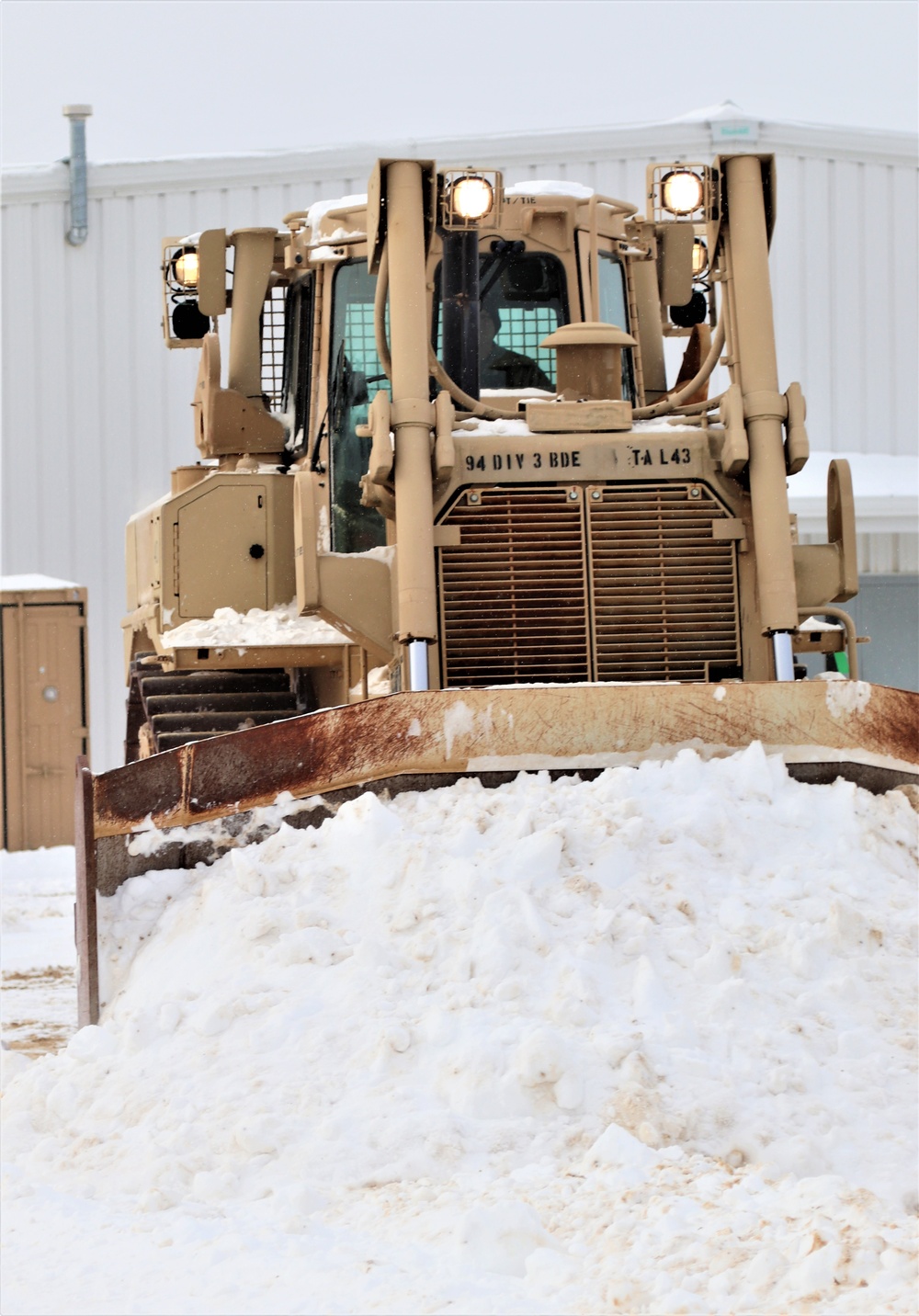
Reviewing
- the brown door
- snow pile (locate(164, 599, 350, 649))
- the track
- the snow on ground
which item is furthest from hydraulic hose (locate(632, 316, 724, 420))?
the brown door

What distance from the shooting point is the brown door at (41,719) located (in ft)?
49.8

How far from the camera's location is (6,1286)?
11.7ft

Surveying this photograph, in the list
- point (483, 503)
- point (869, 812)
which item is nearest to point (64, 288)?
point (483, 503)

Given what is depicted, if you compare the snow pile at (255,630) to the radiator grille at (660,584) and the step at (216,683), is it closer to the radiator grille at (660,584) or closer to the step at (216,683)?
the step at (216,683)

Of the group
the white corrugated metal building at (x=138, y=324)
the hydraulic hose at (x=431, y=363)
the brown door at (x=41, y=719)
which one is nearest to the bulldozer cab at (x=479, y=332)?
the hydraulic hose at (x=431, y=363)

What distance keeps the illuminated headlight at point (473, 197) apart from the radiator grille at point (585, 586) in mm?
1117

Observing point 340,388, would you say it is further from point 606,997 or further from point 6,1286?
point 6,1286

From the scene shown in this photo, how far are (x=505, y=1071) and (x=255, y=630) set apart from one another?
3.27 meters

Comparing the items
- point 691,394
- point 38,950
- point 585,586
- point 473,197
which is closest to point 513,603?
point 585,586

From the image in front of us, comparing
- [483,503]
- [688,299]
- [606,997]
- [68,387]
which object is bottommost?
[606,997]

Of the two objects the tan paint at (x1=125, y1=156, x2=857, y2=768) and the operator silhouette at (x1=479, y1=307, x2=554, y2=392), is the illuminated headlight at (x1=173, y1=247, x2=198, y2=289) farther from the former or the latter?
the operator silhouette at (x1=479, y1=307, x2=554, y2=392)

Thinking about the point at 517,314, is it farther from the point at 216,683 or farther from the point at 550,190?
the point at 216,683

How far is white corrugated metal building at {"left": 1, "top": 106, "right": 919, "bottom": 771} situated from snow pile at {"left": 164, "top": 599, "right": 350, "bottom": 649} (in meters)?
9.54

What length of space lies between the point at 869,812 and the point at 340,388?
3.28 metres
